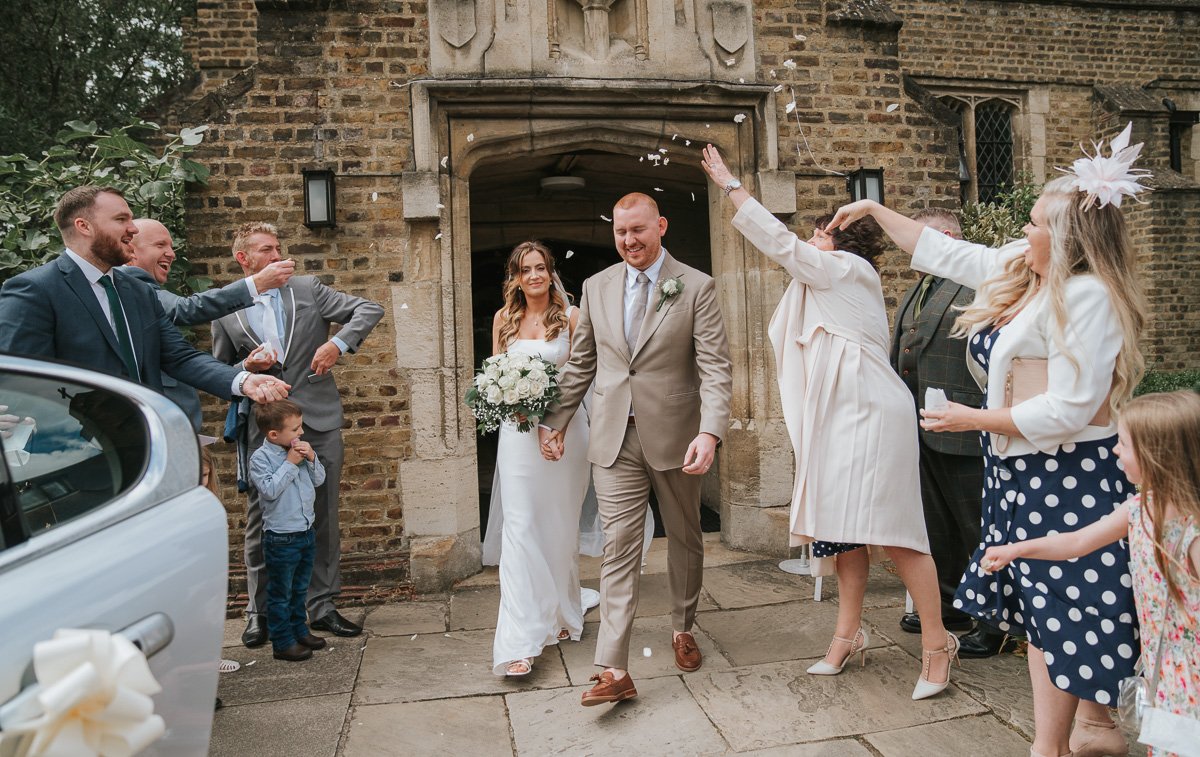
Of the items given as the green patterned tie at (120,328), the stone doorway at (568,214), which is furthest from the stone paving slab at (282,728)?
the stone doorway at (568,214)

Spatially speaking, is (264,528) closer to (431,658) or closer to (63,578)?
(431,658)

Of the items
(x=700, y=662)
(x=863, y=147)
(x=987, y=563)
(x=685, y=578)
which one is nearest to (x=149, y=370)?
(x=685, y=578)

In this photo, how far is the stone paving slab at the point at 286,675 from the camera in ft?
13.3

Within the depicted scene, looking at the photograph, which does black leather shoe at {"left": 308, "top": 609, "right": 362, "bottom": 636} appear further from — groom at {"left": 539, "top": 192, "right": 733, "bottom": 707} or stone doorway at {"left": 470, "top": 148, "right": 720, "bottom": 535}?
stone doorway at {"left": 470, "top": 148, "right": 720, "bottom": 535}

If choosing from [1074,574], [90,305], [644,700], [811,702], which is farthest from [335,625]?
[1074,574]

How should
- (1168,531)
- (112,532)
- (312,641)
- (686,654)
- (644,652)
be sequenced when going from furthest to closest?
1. (312,641)
2. (644,652)
3. (686,654)
4. (1168,531)
5. (112,532)

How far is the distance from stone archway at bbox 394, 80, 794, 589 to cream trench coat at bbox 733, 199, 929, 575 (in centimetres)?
268

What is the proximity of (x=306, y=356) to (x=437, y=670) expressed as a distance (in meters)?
1.88

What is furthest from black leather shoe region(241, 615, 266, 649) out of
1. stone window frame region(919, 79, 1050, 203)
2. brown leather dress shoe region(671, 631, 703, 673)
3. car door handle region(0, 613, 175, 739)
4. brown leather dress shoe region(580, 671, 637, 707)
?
stone window frame region(919, 79, 1050, 203)

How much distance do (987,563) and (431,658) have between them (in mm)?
2920

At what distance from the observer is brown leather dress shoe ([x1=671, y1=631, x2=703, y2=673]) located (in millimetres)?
4148

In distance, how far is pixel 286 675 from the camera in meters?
4.30

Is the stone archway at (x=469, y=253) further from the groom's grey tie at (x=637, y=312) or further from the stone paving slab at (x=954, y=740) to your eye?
the stone paving slab at (x=954, y=740)

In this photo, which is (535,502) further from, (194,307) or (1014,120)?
(1014,120)
